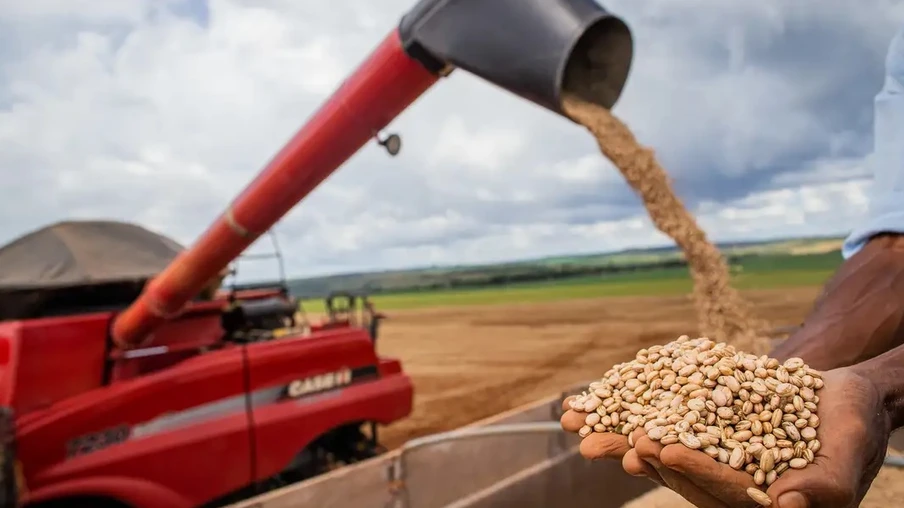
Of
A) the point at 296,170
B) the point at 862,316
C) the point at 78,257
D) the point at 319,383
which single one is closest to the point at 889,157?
the point at 862,316

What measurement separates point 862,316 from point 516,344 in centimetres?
646

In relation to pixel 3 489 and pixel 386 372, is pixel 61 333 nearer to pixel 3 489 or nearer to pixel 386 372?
pixel 3 489

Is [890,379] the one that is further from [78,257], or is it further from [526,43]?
[78,257]

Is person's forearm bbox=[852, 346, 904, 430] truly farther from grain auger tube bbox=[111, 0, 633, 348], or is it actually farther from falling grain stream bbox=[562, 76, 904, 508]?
grain auger tube bbox=[111, 0, 633, 348]

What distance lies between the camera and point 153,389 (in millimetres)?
2225

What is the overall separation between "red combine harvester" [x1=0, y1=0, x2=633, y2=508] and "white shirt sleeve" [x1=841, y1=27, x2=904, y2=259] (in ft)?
1.88

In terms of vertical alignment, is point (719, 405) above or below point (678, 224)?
below

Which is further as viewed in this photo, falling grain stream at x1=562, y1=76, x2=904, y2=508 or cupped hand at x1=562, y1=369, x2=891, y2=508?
falling grain stream at x1=562, y1=76, x2=904, y2=508

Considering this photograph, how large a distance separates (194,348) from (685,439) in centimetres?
210

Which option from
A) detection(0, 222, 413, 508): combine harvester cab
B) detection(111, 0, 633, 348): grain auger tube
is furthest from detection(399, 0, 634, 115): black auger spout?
detection(0, 222, 413, 508): combine harvester cab

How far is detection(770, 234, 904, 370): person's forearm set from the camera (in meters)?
1.35

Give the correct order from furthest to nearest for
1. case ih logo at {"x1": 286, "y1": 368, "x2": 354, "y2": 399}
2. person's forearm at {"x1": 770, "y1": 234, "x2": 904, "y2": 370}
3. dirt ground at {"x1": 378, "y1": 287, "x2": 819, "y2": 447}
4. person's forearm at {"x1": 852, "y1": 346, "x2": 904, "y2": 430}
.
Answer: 1. dirt ground at {"x1": 378, "y1": 287, "x2": 819, "y2": 447}
2. case ih logo at {"x1": 286, "y1": 368, "x2": 354, "y2": 399}
3. person's forearm at {"x1": 770, "y1": 234, "x2": 904, "y2": 370}
4. person's forearm at {"x1": 852, "y1": 346, "x2": 904, "y2": 430}

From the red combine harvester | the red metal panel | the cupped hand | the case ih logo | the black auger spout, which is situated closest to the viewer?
the cupped hand

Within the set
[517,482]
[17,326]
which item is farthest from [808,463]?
[17,326]
